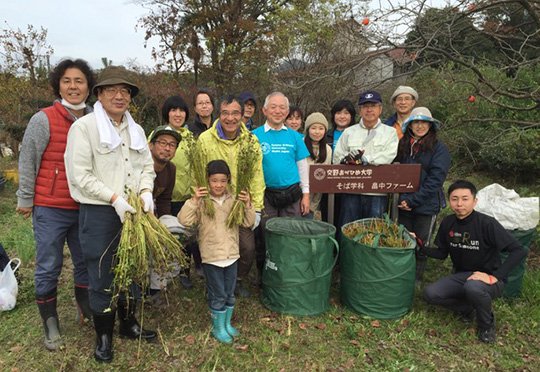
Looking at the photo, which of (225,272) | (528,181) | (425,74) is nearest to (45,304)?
(225,272)

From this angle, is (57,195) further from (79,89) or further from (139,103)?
(139,103)

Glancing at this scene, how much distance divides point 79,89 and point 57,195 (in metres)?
0.77

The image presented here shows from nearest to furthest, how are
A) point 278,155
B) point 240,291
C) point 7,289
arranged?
point 7,289, point 278,155, point 240,291

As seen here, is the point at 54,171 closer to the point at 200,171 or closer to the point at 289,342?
the point at 200,171

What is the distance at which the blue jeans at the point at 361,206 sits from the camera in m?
3.90

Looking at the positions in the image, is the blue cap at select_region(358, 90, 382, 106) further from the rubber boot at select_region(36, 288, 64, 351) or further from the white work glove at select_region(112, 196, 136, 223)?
the rubber boot at select_region(36, 288, 64, 351)

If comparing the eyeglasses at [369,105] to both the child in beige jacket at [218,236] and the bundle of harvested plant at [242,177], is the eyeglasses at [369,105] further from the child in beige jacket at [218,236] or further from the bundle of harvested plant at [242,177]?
the child in beige jacket at [218,236]

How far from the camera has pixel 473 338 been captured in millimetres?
3178

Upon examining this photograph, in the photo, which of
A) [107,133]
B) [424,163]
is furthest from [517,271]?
[107,133]

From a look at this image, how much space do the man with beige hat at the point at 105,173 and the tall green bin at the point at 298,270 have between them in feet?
3.99

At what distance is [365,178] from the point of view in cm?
369

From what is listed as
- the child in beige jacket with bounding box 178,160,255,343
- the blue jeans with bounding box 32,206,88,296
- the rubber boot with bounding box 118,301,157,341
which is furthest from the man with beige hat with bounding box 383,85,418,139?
the blue jeans with bounding box 32,206,88,296

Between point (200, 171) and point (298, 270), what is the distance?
1.22 metres

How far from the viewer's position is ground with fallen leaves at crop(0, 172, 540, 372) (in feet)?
9.09
